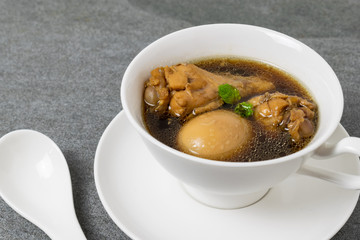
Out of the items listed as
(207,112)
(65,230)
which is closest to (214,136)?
(207,112)

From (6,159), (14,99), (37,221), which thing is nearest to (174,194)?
(37,221)

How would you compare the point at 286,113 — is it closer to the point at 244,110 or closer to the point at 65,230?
the point at 244,110

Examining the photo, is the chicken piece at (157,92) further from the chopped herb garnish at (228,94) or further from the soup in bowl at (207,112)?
the chopped herb garnish at (228,94)

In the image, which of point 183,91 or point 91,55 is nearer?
point 183,91

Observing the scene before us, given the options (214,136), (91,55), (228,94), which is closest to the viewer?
(214,136)

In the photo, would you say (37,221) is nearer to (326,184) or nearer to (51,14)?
(326,184)

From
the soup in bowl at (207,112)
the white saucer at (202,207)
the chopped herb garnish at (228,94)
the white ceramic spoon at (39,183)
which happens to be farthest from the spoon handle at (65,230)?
the chopped herb garnish at (228,94)
